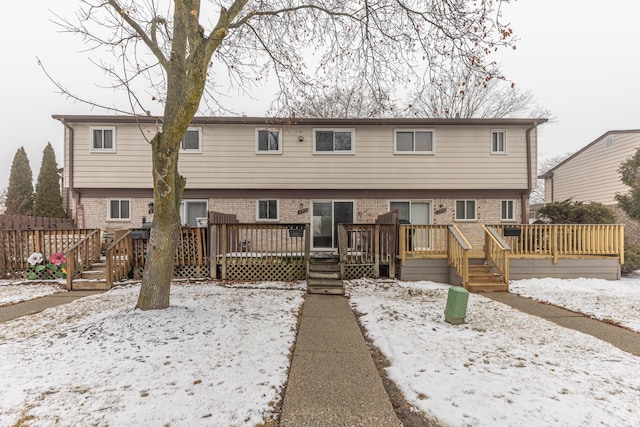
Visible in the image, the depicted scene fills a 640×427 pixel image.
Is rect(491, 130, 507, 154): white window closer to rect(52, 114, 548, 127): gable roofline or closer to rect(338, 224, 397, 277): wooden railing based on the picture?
rect(52, 114, 548, 127): gable roofline

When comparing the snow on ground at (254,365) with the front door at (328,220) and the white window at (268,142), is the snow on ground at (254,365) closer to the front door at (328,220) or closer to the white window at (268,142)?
the front door at (328,220)

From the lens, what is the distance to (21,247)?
24.4 feet

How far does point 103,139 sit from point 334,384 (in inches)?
467

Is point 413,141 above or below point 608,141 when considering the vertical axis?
below

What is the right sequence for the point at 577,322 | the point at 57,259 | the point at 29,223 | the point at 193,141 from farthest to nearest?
1. the point at 193,141
2. the point at 29,223
3. the point at 57,259
4. the point at 577,322

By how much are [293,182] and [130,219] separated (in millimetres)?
6149

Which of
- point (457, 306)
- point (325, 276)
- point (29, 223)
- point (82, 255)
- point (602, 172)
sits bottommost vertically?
point (325, 276)

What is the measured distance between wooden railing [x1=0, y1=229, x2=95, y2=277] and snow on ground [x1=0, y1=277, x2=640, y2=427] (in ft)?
11.2

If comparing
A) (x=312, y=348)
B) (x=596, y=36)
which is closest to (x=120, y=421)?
(x=312, y=348)

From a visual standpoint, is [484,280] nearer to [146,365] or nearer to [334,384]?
[334,384]

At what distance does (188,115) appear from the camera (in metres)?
4.43

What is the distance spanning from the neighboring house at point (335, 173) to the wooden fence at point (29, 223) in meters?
1.04

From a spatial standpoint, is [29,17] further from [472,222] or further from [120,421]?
[472,222]

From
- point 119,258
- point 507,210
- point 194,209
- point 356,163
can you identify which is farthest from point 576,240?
point 119,258
